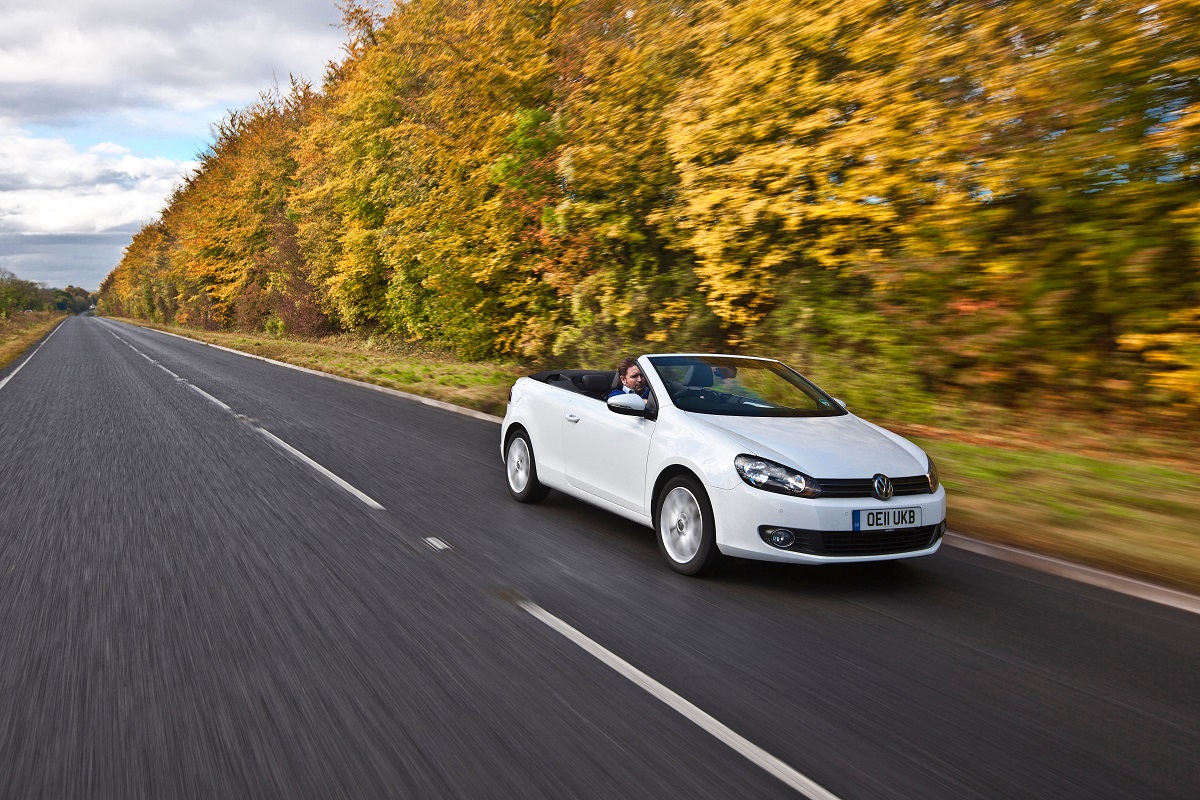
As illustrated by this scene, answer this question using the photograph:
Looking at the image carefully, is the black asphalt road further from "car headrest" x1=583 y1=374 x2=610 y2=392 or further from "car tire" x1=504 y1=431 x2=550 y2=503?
"car headrest" x1=583 y1=374 x2=610 y2=392

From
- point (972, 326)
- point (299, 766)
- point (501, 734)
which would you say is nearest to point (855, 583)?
point (501, 734)

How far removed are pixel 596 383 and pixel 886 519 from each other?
3.03 m

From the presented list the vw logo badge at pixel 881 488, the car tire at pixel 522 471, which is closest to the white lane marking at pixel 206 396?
the car tire at pixel 522 471

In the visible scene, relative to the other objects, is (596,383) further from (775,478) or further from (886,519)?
(886,519)

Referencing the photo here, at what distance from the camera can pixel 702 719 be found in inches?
138

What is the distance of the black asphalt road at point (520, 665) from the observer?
10.1 ft

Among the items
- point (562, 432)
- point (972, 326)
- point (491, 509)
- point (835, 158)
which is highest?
point (835, 158)

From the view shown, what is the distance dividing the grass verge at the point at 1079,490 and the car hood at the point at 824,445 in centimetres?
150

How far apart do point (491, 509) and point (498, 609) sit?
2.73 meters

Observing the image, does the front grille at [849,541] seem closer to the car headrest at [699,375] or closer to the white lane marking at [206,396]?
the car headrest at [699,375]

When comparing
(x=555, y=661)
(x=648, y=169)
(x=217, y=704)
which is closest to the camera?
(x=217, y=704)

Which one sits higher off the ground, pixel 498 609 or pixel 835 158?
pixel 835 158

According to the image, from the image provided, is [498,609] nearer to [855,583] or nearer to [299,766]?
[299,766]

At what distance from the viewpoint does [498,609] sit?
485 cm
